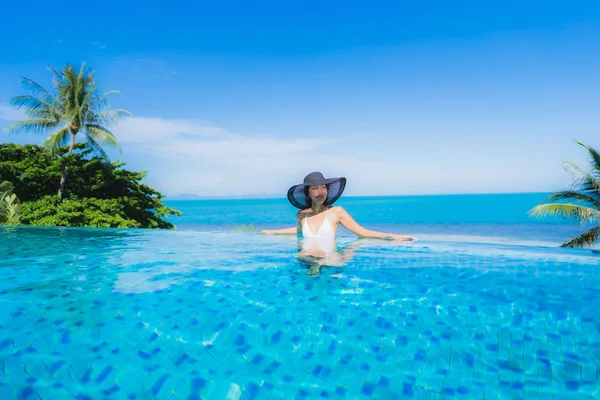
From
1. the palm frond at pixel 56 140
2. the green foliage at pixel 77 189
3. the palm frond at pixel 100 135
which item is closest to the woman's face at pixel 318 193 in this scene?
the green foliage at pixel 77 189

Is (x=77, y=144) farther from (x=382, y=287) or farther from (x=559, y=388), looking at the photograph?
(x=559, y=388)

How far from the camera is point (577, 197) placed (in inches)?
663

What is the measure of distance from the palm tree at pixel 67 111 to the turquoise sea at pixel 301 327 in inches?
619

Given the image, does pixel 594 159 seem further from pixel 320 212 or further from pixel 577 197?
pixel 320 212

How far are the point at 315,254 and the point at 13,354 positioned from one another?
13.7 feet

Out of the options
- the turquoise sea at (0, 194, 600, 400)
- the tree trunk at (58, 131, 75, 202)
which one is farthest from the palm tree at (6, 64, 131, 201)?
the turquoise sea at (0, 194, 600, 400)

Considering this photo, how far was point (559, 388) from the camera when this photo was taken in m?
2.86

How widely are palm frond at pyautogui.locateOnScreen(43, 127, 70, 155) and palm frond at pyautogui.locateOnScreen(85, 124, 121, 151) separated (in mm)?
993

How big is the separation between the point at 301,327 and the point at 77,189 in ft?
72.1

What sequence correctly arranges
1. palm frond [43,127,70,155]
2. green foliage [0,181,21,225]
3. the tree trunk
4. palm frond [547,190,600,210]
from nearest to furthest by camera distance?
palm frond [547,190,600,210], green foliage [0,181,21,225], palm frond [43,127,70,155], the tree trunk

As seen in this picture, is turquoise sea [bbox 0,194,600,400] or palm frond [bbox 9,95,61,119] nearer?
turquoise sea [bbox 0,194,600,400]

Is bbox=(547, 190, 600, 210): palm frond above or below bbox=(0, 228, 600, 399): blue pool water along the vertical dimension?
above

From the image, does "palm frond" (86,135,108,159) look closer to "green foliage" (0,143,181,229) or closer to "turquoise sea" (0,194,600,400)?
"green foliage" (0,143,181,229)

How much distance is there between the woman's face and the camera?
6.82m
